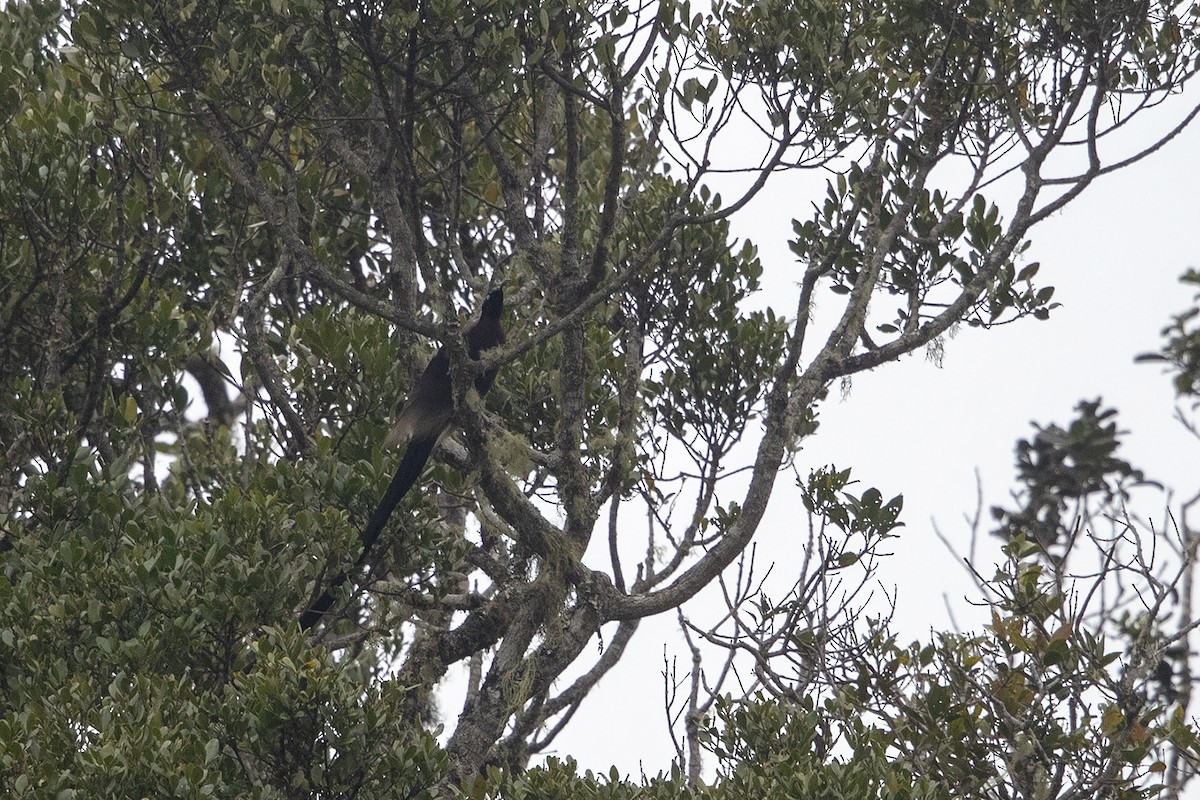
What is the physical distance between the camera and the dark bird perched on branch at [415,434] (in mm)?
4980

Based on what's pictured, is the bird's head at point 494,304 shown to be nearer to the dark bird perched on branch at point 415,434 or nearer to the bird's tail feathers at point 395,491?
the dark bird perched on branch at point 415,434

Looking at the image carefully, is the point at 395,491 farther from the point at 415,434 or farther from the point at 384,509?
the point at 415,434

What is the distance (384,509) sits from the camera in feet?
16.9

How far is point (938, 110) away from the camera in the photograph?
6.47 metres

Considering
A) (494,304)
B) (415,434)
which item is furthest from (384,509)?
(494,304)

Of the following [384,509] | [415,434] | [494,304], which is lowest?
[384,509]

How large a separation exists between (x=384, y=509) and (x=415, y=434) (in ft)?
1.30

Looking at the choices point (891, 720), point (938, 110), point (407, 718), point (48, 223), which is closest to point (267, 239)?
point (48, 223)

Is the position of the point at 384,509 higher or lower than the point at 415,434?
lower

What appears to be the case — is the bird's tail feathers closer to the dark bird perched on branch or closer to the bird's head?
the dark bird perched on branch

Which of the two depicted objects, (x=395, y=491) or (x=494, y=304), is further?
(x=494, y=304)

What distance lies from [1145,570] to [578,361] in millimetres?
2380

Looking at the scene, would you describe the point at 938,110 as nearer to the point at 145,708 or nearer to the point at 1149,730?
the point at 1149,730

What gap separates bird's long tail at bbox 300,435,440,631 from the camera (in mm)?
4918
